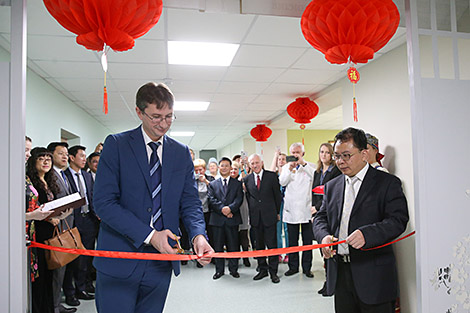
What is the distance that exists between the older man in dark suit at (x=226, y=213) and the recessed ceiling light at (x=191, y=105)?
2016mm

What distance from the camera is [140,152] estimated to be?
161cm

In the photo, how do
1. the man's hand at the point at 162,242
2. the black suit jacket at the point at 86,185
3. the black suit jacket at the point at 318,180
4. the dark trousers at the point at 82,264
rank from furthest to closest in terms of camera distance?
1. the black suit jacket at the point at 318,180
2. the black suit jacket at the point at 86,185
3. the dark trousers at the point at 82,264
4. the man's hand at the point at 162,242

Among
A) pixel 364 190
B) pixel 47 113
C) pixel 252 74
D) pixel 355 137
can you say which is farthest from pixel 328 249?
pixel 47 113

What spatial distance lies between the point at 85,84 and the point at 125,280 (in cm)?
424

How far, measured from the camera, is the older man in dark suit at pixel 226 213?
4.67 meters

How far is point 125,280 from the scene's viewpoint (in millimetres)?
1521

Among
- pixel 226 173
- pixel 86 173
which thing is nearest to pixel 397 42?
pixel 226 173

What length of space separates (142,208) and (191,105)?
5340 mm

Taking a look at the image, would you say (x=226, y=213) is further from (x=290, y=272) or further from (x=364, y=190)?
(x=364, y=190)

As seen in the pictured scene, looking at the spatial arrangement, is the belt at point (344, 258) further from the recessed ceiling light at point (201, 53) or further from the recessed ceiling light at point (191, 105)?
the recessed ceiling light at point (191, 105)

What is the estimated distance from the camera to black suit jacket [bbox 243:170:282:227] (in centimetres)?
455

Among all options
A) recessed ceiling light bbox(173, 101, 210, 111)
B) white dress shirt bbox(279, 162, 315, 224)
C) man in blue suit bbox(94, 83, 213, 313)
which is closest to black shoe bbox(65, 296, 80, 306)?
man in blue suit bbox(94, 83, 213, 313)

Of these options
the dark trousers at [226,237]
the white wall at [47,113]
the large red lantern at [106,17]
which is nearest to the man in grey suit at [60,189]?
the white wall at [47,113]

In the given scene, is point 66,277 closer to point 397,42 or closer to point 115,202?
point 115,202
